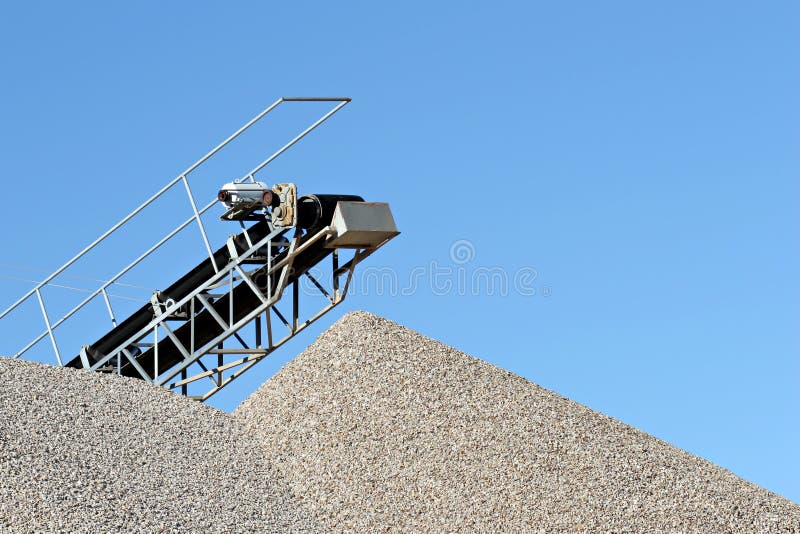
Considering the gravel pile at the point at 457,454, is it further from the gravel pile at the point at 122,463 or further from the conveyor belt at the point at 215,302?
the conveyor belt at the point at 215,302

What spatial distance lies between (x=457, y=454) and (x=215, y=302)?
13.4ft

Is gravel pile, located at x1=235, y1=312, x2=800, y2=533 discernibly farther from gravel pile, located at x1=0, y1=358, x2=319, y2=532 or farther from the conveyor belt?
the conveyor belt

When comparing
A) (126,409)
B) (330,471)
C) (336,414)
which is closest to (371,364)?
(336,414)

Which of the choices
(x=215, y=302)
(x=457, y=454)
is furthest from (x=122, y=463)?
(x=457, y=454)

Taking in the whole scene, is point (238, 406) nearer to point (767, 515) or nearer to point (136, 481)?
point (136, 481)

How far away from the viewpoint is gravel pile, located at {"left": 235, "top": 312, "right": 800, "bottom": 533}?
14922 mm

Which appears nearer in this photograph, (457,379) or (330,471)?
(330,471)

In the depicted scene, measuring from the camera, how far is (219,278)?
56.6ft

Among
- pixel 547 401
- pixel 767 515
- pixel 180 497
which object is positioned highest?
pixel 180 497

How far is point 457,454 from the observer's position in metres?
15.7

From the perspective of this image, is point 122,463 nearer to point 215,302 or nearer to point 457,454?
point 215,302

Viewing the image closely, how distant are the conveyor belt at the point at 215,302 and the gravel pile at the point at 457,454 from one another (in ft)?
4.03

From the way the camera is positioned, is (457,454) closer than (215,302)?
Yes

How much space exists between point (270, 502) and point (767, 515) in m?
6.36
